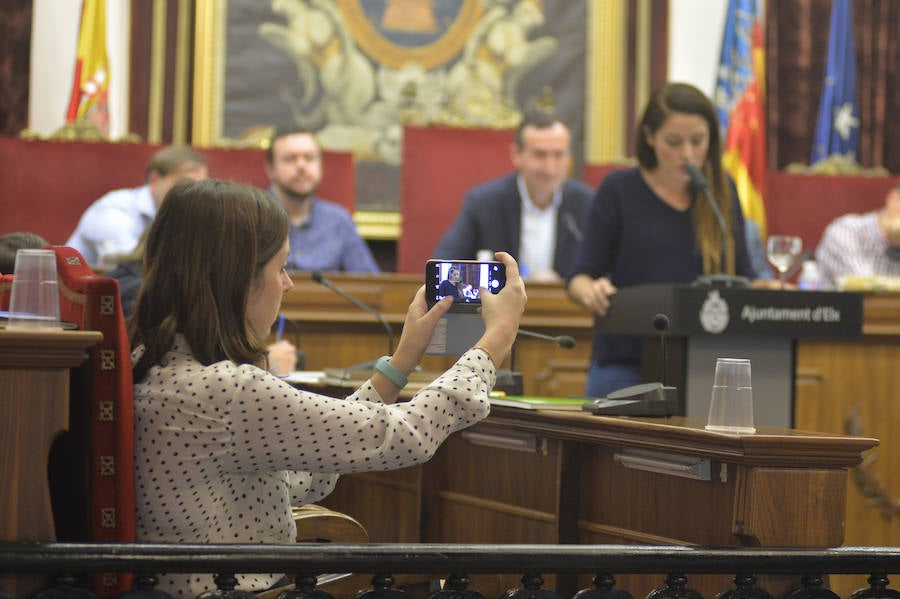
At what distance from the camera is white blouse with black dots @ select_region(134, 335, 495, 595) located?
1900 mm

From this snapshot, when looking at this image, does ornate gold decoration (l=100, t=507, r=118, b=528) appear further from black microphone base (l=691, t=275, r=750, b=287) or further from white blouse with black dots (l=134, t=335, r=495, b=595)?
black microphone base (l=691, t=275, r=750, b=287)

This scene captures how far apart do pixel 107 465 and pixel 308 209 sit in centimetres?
439

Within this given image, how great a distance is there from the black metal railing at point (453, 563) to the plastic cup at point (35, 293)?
1.03 feet

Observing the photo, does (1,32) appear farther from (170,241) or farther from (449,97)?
(170,241)

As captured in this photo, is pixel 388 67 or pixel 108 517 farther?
pixel 388 67

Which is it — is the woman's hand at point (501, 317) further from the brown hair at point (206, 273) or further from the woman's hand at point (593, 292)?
the woman's hand at point (593, 292)

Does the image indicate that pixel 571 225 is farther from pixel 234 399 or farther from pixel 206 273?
pixel 234 399

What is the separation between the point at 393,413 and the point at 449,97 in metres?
6.34

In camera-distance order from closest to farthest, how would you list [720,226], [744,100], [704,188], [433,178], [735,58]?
1. [704,188]
2. [720,226]
3. [433,178]
4. [744,100]
5. [735,58]

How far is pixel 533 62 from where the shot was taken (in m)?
8.23

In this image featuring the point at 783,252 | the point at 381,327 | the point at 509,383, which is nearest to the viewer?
the point at 509,383

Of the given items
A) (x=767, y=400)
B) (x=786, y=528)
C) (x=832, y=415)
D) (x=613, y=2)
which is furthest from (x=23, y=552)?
(x=613, y=2)

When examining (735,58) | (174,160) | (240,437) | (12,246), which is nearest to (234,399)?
(240,437)

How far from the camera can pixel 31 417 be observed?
175 cm
